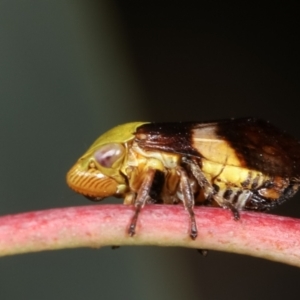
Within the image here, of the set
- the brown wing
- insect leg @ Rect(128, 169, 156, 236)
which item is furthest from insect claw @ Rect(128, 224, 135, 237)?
the brown wing

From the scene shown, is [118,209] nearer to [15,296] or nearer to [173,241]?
[173,241]

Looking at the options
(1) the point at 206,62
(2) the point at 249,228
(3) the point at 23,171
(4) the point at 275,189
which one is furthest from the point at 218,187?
(1) the point at 206,62

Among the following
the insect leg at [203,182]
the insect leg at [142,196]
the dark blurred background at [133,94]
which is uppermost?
the insect leg at [142,196]

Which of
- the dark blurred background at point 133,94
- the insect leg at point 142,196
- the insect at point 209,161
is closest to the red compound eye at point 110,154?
the insect at point 209,161

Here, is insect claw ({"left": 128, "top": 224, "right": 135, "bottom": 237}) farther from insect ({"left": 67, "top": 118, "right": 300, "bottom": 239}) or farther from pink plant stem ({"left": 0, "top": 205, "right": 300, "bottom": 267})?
insect ({"left": 67, "top": 118, "right": 300, "bottom": 239})

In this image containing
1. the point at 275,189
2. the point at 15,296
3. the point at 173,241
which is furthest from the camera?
the point at 15,296

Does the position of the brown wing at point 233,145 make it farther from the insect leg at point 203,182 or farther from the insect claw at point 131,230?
the insect claw at point 131,230

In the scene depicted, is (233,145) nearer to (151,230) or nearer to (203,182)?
(203,182)
